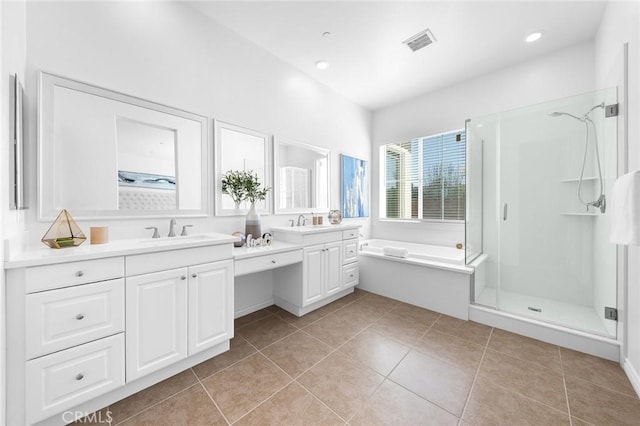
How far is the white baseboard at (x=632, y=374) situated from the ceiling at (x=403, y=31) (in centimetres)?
281

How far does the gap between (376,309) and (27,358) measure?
8.25ft

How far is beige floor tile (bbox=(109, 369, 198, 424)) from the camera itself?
4.23 feet

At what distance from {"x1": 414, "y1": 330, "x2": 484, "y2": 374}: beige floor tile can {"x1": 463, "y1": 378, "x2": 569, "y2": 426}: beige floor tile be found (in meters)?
0.22

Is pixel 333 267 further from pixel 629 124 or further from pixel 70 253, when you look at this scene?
pixel 629 124

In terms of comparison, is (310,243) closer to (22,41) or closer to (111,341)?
(111,341)

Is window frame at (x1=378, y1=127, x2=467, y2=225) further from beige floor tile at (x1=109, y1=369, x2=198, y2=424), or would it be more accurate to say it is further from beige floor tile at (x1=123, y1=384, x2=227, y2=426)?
beige floor tile at (x1=109, y1=369, x2=198, y2=424)

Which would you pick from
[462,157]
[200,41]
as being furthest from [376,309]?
[200,41]

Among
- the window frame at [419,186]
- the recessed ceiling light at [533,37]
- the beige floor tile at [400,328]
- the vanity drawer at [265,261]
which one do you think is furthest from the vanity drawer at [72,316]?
the recessed ceiling light at [533,37]

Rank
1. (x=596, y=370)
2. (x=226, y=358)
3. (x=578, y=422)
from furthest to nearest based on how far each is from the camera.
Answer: (x=226, y=358), (x=596, y=370), (x=578, y=422)

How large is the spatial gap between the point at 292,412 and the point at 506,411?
46.7 inches

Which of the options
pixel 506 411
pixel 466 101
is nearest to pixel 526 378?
pixel 506 411

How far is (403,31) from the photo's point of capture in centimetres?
228

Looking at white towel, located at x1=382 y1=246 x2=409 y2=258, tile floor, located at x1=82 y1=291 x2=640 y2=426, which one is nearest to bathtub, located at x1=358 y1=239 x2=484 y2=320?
white towel, located at x1=382 y1=246 x2=409 y2=258

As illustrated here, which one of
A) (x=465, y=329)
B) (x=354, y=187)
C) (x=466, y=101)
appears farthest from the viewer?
(x=354, y=187)
